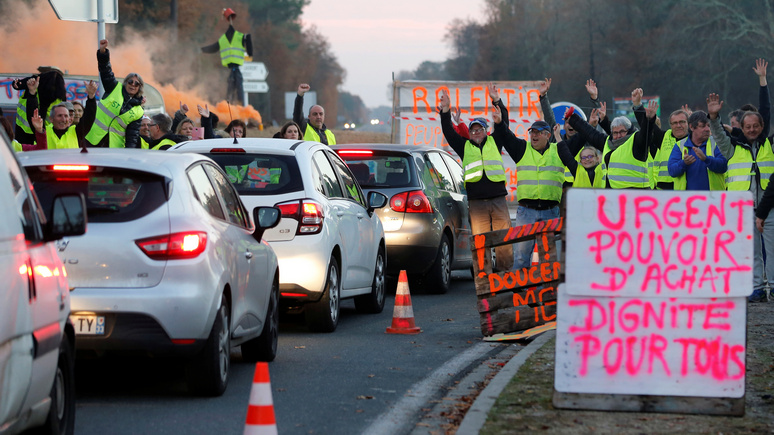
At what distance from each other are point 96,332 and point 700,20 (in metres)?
63.1

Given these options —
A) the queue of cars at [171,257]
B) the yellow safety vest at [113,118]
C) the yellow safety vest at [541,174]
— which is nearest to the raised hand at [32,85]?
the yellow safety vest at [113,118]

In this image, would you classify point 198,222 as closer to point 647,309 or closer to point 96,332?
point 96,332

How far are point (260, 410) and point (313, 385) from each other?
9.81 feet

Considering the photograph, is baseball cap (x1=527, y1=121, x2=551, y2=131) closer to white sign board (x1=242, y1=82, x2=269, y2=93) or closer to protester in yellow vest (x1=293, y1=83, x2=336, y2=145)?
protester in yellow vest (x1=293, y1=83, x2=336, y2=145)

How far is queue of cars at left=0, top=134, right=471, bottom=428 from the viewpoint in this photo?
5.59 metres

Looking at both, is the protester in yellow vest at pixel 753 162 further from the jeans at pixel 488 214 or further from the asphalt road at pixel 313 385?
the asphalt road at pixel 313 385

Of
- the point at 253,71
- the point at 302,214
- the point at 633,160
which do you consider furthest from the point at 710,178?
the point at 253,71

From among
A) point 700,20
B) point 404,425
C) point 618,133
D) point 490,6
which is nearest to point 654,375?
point 404,425

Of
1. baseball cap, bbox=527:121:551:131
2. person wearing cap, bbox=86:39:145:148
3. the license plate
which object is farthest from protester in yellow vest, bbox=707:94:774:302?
the license plate

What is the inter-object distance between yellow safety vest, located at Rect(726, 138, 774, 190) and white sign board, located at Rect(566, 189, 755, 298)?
270 inches

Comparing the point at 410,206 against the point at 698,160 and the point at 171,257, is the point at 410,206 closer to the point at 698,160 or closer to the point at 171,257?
the point at 698,160

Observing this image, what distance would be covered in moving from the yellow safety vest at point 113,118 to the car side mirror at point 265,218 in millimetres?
5371

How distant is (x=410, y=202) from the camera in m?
14.9

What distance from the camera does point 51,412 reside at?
19.4 feet
